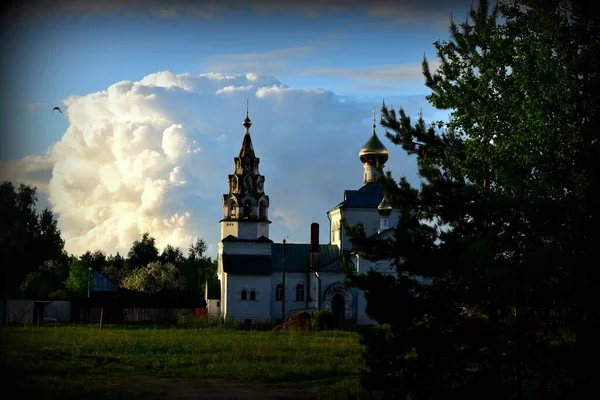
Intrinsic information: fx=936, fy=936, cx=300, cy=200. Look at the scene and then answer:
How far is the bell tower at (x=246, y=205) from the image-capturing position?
57.0 metres

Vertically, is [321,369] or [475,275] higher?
[475,275]

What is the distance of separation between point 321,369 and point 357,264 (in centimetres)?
3118

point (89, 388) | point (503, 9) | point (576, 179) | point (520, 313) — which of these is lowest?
point (89, 388)

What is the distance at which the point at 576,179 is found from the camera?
52.5 ft

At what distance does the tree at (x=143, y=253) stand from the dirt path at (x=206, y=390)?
70.9 meters

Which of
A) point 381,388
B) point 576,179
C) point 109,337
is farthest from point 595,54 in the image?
point 109,337

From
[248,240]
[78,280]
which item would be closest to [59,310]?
[78,280]

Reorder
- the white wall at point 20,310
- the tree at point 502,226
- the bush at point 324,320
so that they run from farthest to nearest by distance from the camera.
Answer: the white wall at point 20,310 < the bush at point 324,320 < the tree at point 502,226

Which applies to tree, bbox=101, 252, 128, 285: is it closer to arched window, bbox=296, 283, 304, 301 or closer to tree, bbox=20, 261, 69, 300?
tree, bbox=20, 261, 69, 300

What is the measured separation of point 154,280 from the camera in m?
73.9

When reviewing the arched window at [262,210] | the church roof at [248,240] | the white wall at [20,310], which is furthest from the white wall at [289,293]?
the white wall at [20,310]

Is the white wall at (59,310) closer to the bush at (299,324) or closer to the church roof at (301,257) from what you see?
the church roof at (301,257)

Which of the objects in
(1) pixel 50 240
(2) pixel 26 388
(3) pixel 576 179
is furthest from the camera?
(1) pixel 50 240

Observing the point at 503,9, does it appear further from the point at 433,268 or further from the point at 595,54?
the point at 433,268
